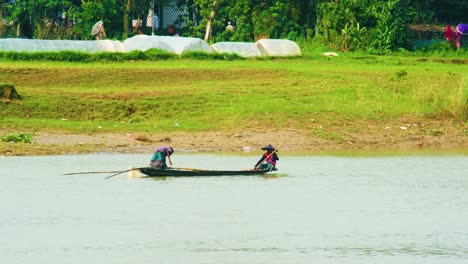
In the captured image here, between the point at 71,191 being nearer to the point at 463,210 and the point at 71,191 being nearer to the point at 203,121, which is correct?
the point at 463,210

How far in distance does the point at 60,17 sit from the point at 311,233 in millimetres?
30929

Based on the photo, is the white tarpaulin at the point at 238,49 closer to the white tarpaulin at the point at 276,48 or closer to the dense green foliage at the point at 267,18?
the white tarpaulin at the point at 276,48

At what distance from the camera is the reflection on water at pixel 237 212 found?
1474 cm

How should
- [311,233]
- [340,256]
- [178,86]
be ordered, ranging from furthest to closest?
[178,86] < [311,233] < [340,256]

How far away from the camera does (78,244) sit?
49.7 ft

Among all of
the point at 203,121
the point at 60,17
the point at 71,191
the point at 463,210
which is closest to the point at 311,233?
the point at 463,210

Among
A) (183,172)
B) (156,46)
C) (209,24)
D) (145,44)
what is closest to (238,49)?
(156,46)

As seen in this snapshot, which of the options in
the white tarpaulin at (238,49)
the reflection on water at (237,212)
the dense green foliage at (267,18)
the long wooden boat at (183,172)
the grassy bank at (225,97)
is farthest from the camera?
the dense green foliage at (267,18)

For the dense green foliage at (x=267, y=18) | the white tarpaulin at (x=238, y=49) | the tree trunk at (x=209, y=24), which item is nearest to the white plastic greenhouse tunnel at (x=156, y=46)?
the white tarpaulin at (x=238, y=49)

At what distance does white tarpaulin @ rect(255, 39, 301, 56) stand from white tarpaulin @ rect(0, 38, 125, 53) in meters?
4.05

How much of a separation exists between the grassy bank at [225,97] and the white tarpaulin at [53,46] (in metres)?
1.51

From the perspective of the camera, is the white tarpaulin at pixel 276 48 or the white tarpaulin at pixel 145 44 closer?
the white tarpaulin at pixel 145 44

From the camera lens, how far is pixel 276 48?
35.8m

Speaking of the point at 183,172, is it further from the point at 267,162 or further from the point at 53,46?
the point at 53,46
